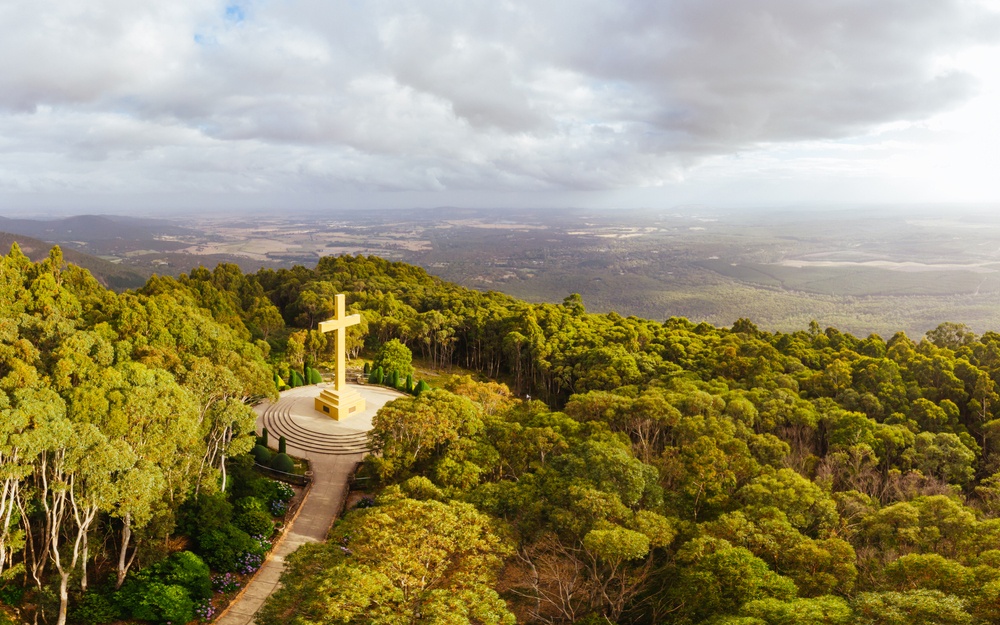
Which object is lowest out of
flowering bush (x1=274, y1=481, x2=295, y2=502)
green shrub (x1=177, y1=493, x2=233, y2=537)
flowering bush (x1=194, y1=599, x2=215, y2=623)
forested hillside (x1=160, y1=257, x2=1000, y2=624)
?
flowering bush (x1=194, y1=599, x2=215, y2=623)

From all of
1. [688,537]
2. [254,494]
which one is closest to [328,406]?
[254,494]

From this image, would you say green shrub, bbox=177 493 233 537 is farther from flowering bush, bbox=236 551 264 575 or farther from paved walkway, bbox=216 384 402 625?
paved walkway, bbox=216 384 402 625

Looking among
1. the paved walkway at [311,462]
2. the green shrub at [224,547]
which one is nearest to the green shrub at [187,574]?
the green shrub at [224,547]

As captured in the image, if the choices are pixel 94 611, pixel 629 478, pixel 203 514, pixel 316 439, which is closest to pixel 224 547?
pixel 203 514

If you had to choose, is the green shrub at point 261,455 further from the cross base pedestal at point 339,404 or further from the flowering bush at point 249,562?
the flowering bush at point 249,562

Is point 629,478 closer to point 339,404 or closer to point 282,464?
point 282,464

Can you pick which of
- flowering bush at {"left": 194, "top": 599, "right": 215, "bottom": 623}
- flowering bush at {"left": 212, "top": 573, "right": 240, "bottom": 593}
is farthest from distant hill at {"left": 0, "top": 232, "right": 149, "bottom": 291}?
flowering bush at {"left": 194, "top": 599, "right": 215, "bottom": 623}

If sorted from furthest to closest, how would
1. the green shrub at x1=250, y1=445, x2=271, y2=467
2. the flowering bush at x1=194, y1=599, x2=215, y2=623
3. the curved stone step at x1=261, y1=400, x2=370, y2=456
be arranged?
the curved stone step at x1=261, y1=400, x2=370, y2=456 → the green shrub at x1=250, y1=445, x2=271, y2=467 → the flowering bush at x1=194, y1=599, x2=215, y2=623

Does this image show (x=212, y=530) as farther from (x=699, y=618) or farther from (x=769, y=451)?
(x=769, y=451)
